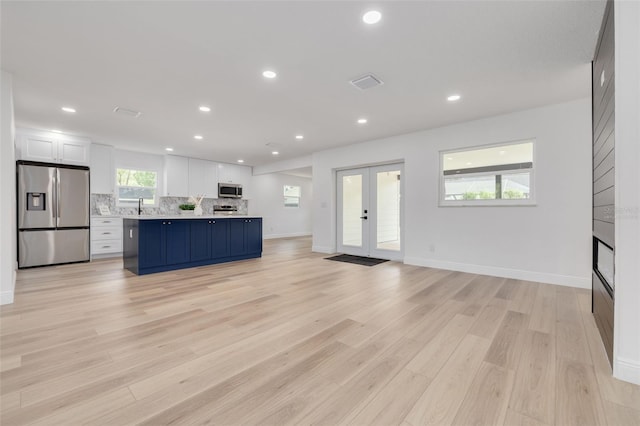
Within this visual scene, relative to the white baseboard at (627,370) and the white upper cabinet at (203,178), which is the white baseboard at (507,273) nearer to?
the white baseboard at (627,370)

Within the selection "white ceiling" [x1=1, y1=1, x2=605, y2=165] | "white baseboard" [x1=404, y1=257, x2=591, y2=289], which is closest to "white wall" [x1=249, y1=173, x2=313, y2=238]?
"white ceiling" [x1=1, y1=1, x2=605, y2=165]

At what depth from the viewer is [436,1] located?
1.98m

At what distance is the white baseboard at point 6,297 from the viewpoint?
9.89 feet

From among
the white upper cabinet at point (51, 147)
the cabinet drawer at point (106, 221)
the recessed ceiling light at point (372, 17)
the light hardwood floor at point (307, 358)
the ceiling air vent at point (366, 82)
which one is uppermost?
the ceiling air vent at point (366, 82)

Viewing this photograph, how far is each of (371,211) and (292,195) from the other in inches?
207

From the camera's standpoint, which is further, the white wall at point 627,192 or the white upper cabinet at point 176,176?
the white upper cabinet at point 176,176

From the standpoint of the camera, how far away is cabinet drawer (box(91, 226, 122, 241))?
5.96m

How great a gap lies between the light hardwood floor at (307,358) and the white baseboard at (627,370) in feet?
0.21

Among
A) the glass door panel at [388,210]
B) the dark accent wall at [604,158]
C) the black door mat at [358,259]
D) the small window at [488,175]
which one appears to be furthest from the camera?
the glass door panel at [388,210]

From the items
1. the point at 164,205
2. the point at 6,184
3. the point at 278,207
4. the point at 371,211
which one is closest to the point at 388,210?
the point at 371,211

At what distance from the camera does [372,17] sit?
7.05 ft

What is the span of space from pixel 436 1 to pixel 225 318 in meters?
3.20

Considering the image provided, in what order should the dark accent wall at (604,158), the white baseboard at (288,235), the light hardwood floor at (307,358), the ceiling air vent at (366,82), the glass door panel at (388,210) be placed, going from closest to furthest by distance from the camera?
1. the light hardwood floor at (307,358)
2. the dark accent wall at (604,158)
3. the ceiling air vent at (366,82)
4. the glass door panel at (388,210)
5. the white baseboard at (288,235)

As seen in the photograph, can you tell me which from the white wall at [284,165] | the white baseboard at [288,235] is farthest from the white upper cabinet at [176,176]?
the white baseboard at [288,235]
